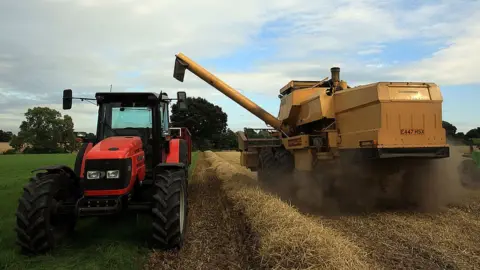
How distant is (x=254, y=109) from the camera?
13.0 m

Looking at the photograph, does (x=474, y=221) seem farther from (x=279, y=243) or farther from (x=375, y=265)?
(x=279, y=243)

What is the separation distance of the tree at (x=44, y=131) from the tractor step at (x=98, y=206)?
262 ft

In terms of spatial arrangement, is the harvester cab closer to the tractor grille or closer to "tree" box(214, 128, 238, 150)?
the tractor grille

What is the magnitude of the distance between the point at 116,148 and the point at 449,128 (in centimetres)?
654

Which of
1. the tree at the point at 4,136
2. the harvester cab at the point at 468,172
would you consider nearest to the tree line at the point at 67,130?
the tree at the point at 4,136

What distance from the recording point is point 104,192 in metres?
5.72

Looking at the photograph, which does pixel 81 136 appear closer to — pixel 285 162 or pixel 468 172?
pixel 285 162

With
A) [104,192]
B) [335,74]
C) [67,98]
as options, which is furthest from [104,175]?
[335,74]

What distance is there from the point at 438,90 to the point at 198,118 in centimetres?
6669

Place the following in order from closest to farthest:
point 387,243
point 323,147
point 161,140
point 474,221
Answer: point 387,243 < point 474,221 < point 161,140 < point 323,147

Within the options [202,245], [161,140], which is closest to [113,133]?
[161,140]

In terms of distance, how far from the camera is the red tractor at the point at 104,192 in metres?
5.44

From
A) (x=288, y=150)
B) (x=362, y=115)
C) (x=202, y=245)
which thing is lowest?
(x=202, y=245)

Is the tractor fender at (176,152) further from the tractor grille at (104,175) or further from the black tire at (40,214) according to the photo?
the black tire at (40,214)
